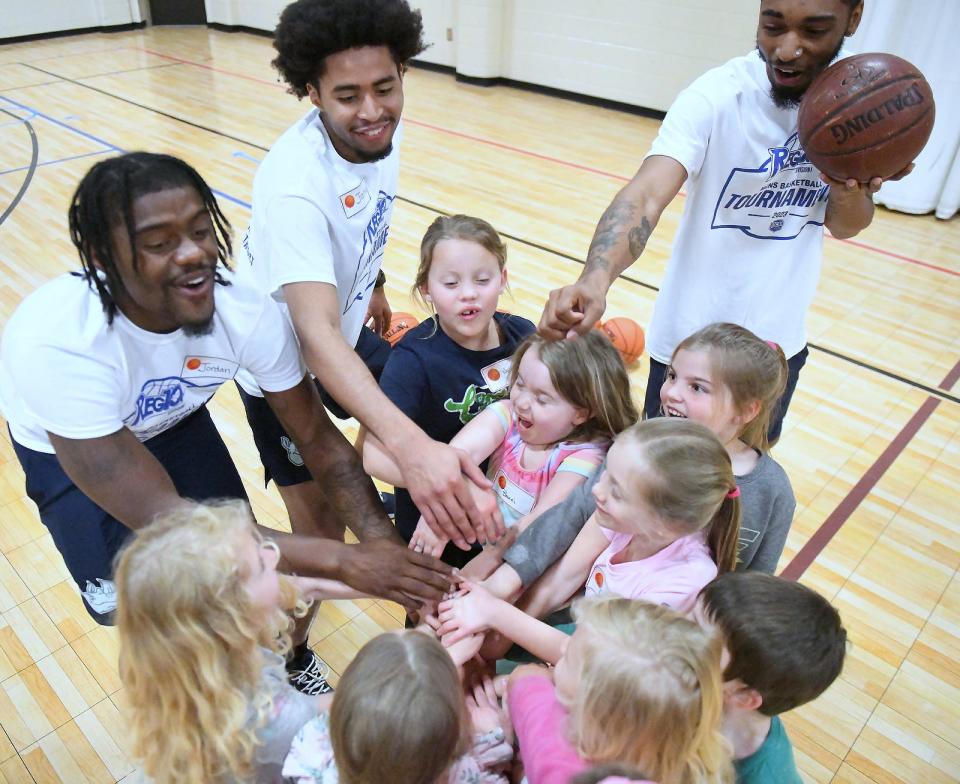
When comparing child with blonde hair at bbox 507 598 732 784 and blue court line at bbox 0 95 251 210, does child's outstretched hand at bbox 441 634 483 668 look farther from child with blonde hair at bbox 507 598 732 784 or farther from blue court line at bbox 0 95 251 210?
blue court line at bbox 0 95 251 210

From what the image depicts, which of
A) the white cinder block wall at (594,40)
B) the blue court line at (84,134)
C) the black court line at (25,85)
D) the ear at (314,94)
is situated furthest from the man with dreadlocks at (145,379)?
the black court line at (25,85)

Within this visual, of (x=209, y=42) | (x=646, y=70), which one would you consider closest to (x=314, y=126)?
(x=646, y=70)

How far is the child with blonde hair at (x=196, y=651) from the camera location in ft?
3.94

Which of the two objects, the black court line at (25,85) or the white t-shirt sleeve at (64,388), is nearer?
the white t-shirt sleeve at (64,388)

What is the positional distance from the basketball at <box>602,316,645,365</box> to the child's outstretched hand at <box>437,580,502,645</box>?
258cm

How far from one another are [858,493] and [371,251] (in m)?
2.52

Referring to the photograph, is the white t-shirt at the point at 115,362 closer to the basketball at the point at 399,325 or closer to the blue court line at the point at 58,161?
the basketball at the point at 399,325

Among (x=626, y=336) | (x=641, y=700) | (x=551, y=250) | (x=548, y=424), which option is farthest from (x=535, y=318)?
(x=641, y=700)

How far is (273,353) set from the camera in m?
1.87

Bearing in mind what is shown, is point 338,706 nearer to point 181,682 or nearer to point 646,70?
point 181,682

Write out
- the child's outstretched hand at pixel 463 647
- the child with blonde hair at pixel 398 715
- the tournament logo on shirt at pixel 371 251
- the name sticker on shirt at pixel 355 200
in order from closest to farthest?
the child with blonde hair at pixel 398 715 → the child's outstretched hand at pixel 463 647 → the name sticker on shirt at pixel 355 200 → the tournament logo on shirt at pixel 371 251

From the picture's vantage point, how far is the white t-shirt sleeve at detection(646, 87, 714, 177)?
2.01 metres

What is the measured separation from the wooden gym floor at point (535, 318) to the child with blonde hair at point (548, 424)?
1.00m

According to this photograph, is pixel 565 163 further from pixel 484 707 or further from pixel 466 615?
pixel 484 707
